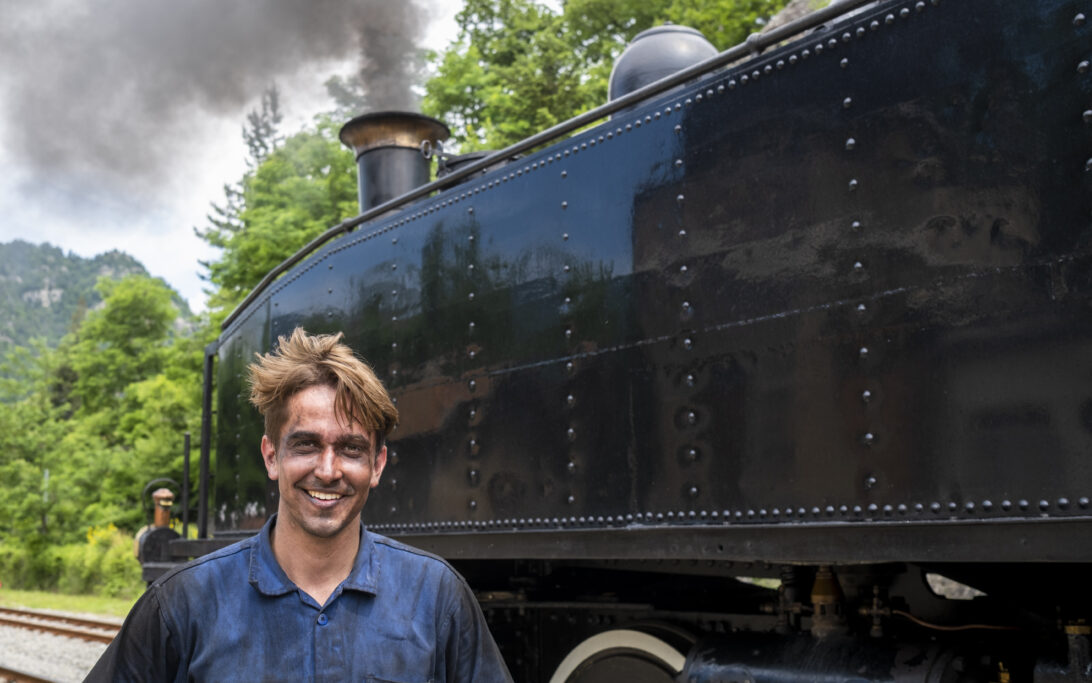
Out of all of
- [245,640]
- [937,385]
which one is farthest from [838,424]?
[245,640]

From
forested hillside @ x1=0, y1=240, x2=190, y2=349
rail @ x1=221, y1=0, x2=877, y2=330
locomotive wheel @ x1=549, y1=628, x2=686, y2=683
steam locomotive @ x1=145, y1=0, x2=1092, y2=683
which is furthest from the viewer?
forested hillside @ x1=0, y1=240, x2=190, y2=349

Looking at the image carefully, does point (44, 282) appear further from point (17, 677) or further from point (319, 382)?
point (319, 382)

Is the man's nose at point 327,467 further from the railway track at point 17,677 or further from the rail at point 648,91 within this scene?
the railway track at point 17,677

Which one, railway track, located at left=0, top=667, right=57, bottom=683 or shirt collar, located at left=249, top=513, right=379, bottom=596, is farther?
railway track, located at left=0, top=667, right=57, bottom=683

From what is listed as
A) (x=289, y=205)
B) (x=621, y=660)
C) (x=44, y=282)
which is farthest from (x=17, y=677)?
(x=44, y=282)

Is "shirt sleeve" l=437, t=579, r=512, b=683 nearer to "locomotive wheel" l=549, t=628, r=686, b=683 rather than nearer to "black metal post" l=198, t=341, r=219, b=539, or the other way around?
"locomotive wheel" l=549, t=628, r=686, b=683

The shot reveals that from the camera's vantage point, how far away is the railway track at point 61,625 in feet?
35.0

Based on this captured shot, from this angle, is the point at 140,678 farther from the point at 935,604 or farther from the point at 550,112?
the point at 550,112

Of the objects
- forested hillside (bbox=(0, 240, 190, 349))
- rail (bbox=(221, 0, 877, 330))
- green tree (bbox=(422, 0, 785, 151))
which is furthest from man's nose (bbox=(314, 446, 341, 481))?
forested hillside (bbox=(0, 240, 190, 349))

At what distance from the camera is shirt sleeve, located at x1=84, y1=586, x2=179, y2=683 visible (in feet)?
4.91

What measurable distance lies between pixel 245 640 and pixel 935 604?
2.66 metres

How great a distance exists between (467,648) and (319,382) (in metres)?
0.52

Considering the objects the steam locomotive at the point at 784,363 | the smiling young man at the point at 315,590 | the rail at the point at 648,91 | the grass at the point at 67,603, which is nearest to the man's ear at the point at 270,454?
the smiling young man at the point at 315,590

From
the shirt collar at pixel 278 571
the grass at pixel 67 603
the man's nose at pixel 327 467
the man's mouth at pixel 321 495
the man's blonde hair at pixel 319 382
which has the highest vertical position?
the man's blonde hair at pixel 319 382
